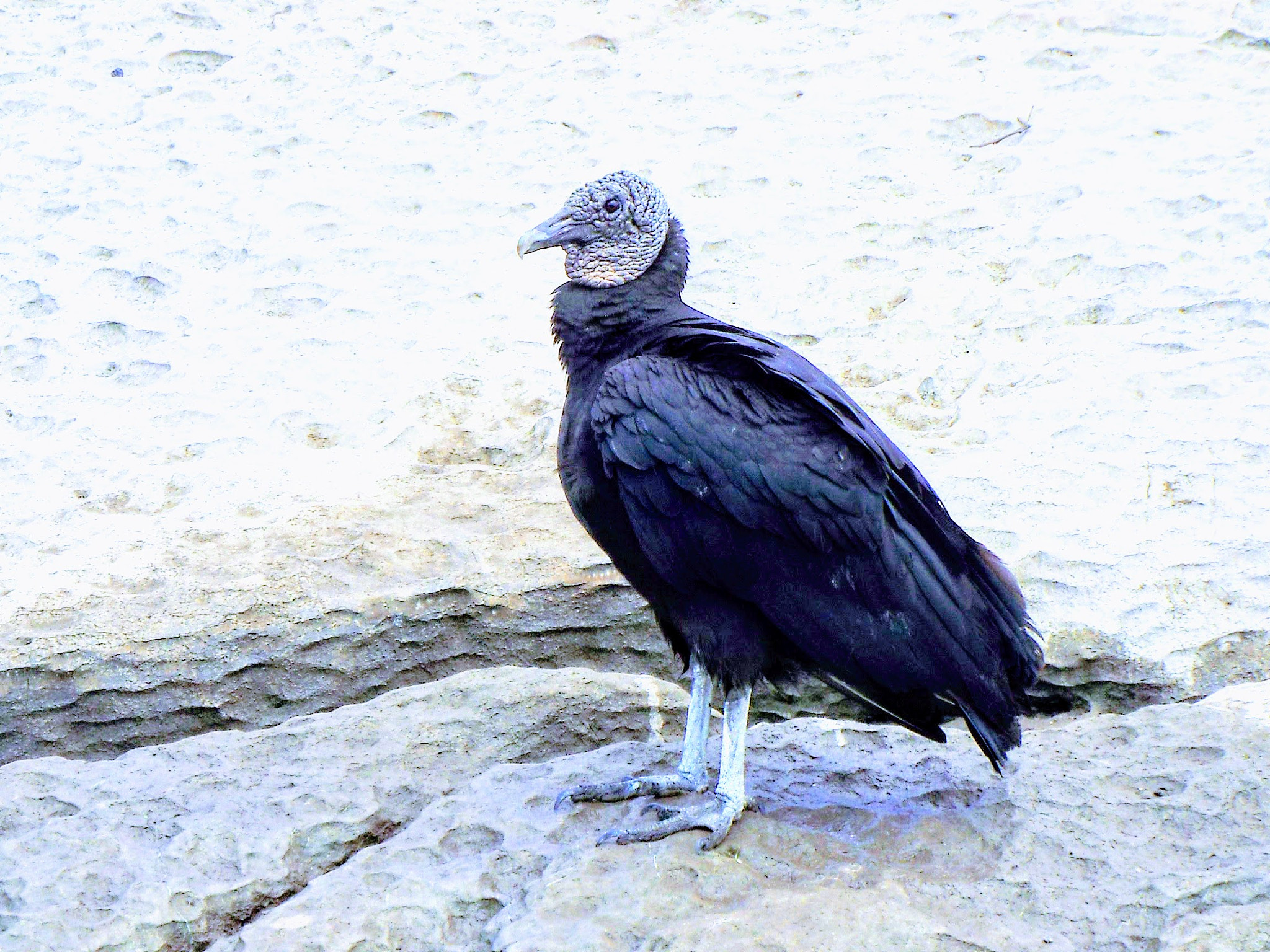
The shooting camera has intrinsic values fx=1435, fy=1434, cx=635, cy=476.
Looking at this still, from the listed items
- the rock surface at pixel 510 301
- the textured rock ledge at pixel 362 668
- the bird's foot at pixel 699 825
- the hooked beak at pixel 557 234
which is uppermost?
the hooked beak at pixel 557 234

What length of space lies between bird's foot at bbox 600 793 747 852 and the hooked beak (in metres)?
1.38

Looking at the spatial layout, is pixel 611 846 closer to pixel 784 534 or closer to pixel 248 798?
pixel 784 534

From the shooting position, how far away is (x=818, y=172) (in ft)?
23.0

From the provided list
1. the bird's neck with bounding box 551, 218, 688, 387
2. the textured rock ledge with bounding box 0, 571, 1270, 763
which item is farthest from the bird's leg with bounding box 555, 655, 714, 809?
the textured rock ledge with bounding box 0, 571, 1270, 763

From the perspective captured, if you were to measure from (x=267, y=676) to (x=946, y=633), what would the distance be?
6.75 ft

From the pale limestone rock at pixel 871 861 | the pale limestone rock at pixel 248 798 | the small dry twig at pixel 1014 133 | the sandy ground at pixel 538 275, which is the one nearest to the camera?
the pale limestone rock at pixel 871 861

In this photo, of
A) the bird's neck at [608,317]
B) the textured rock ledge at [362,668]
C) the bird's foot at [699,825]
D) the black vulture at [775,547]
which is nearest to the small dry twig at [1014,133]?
the textured rock ledge at [362,668]

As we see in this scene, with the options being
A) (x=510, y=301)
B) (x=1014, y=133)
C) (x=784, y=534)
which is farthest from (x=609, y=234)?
(x=1014, y=133)

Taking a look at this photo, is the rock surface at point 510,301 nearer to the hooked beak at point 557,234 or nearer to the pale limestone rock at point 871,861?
the pale limestone rock at point 871,861

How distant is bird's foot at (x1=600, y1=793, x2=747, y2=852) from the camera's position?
3.09 metres

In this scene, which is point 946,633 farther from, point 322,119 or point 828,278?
point 322,119

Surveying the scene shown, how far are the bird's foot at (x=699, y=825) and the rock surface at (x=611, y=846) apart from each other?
0.04 m

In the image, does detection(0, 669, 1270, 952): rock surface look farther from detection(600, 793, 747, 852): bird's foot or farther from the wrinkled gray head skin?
the wrinkled gray head skin

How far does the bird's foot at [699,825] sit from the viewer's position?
3092mm
